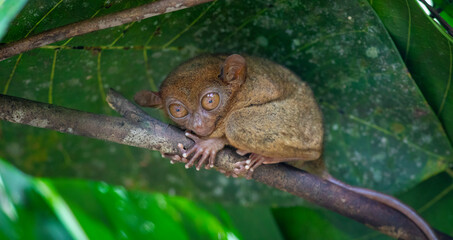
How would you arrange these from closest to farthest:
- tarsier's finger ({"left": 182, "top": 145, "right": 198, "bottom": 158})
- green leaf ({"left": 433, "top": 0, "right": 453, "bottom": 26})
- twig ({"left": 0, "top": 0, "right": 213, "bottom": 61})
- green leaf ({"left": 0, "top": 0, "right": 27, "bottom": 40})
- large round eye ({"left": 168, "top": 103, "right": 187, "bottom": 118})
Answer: green leaf ({"left": 0, "top": 0, "right": 27, "bottom": 40})
twig ({"left": 0, "top": 0, "right": 213, "bottom": 61})
tarsier's finger ({"left": 182, "top": 145, "right": 198, "bottom": 158})
green leaf ({"left": 433, "top": 0, "right": 453, "bottom": 26})
large round eye ({"left": 168, "top": 103, "right": 187, "bottom": 118})

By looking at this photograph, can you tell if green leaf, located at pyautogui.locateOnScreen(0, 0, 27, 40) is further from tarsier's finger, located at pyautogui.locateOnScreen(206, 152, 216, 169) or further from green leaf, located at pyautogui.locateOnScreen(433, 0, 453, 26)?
green leaf, located at pyautogui.locateOnScreen(433, 0, 453, 26)

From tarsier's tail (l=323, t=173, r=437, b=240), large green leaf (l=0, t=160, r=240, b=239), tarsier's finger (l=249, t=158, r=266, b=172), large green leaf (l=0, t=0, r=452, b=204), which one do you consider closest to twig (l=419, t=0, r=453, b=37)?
large green leaf (l=0, t=0, r=452, b=204)

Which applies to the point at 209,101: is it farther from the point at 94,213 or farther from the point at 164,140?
the point at 94,213

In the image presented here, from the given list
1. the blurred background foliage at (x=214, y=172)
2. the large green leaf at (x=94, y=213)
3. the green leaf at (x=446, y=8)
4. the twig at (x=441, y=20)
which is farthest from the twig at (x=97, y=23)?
the large green leaf at (x=94, y=213)

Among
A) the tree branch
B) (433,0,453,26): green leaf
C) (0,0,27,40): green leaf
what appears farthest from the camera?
(433,0,453,26): green leaf

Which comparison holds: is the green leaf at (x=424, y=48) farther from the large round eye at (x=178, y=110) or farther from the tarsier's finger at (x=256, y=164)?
the large round eye at (x=178, y=110)

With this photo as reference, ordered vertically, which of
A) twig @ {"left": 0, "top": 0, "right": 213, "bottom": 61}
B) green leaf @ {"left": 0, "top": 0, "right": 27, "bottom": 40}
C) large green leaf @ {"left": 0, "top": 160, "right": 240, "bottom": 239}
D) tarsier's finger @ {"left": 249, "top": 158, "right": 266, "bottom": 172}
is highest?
green leaf @ {"left": 0, "top": 0, "right": 27, "bottom": 40}
